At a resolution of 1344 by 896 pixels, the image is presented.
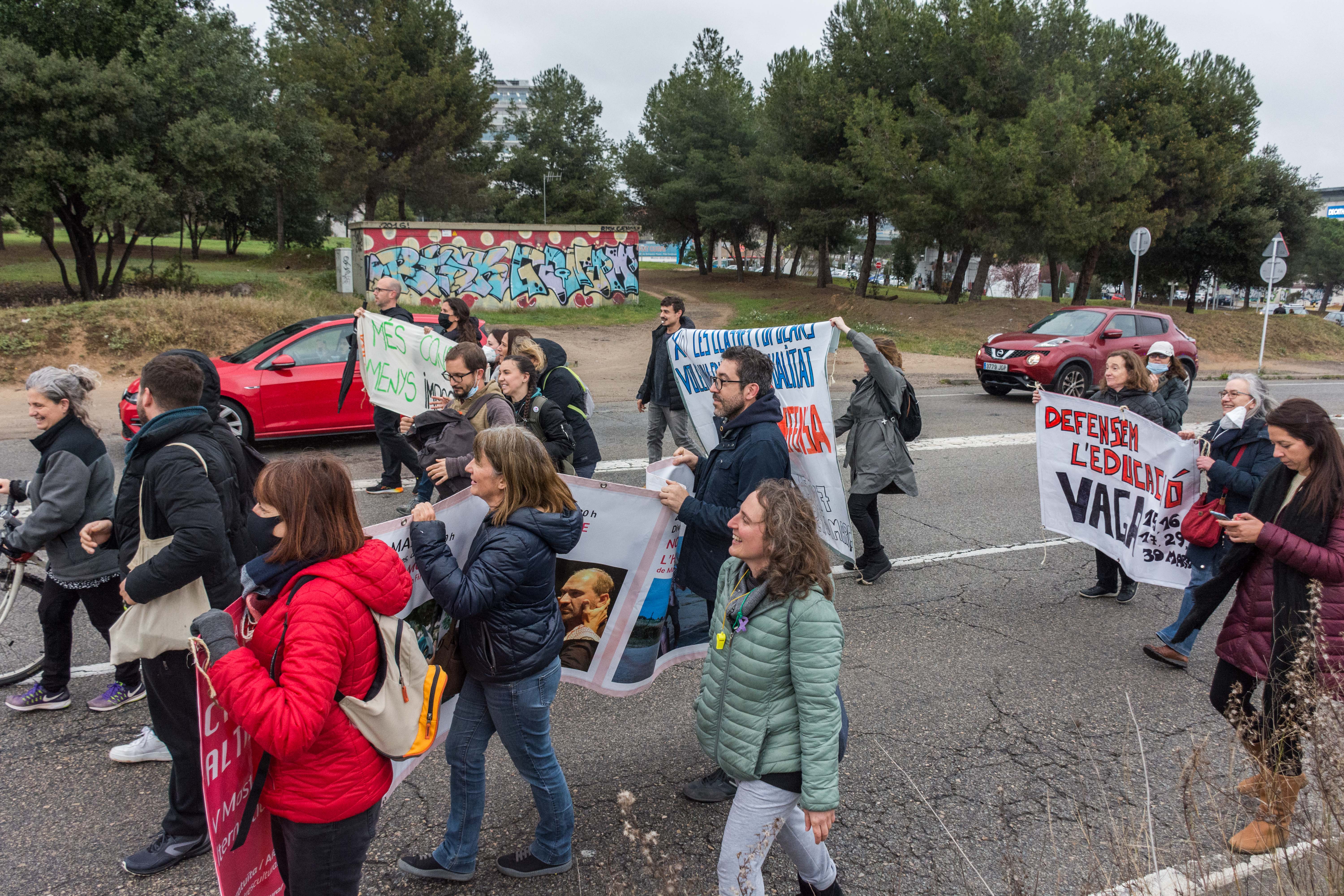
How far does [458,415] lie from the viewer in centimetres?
479

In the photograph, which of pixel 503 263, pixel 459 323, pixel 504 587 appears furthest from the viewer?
pixel 503 263

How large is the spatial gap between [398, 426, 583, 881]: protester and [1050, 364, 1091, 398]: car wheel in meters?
14.5

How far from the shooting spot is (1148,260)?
119ft

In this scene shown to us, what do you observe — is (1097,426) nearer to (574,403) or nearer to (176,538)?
(574,403)

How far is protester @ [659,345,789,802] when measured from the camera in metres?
3.56

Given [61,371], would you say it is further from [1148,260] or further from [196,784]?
[1148,260]

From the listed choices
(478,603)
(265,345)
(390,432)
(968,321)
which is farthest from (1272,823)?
(968,321)

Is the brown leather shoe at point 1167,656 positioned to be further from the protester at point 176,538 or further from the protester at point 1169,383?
the protester at point 176,538

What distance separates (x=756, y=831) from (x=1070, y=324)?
16.5m

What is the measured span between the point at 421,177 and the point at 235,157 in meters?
16.0

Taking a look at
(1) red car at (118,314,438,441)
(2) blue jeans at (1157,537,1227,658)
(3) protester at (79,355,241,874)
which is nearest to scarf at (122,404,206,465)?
(3) protester at (79,355,241,874)

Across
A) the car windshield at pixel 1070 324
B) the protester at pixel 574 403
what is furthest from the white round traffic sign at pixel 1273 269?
the protester at pixel 574 403

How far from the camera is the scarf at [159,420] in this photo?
9.98 feet

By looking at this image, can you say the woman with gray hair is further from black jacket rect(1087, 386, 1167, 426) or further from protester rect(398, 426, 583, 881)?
black jacket rect(1087, 386, 1167, 426)
